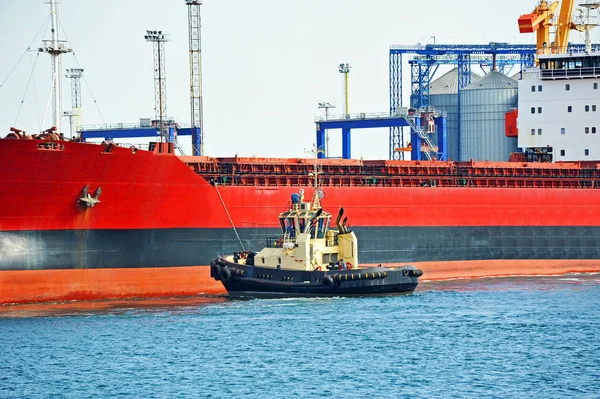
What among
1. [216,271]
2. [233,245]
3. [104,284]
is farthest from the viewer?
[233,245]

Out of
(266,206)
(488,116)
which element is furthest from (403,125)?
(266,206)

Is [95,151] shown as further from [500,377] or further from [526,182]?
[526,182]

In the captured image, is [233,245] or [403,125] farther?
[403,125]

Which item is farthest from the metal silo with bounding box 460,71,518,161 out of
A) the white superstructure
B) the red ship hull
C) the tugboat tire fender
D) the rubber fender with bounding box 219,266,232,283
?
the rubber fender with bounding box 219,266,232,283

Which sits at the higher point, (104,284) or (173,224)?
(173,224)

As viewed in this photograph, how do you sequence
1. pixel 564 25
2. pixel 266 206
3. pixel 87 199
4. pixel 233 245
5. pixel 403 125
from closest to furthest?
pixel 87 199 → pixel 233 245 → pixel 266 206 → pixel 564 25 → pixel 403 125

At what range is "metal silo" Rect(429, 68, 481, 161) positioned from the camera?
6781cm

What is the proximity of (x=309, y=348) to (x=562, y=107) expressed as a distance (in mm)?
23802

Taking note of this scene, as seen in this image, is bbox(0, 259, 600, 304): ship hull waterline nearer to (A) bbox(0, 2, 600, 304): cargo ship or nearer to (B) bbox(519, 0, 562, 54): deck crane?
(A) bbox(0, 2, 600, 304): cargo ship

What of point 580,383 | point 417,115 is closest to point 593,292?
point 580,383

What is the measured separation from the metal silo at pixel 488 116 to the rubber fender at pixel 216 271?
32.0m

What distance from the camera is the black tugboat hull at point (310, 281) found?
1307 inches

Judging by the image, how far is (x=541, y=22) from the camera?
47938mm

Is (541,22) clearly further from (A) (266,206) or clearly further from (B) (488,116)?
(A) (266,206)
